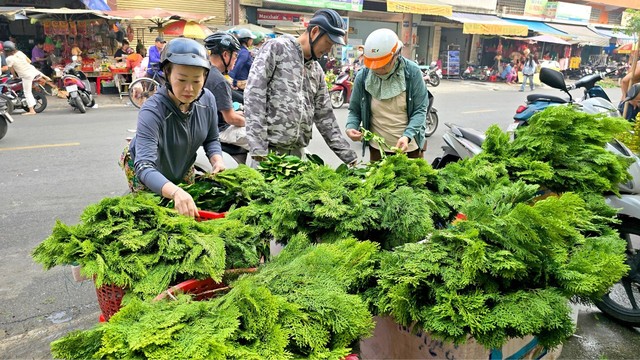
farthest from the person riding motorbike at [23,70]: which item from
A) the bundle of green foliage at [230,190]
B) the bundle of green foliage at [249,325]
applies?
the bundle of green foliage at [249,325]

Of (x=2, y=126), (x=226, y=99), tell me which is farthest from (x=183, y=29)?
(x=226, y=99)

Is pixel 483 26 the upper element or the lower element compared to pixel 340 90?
upper

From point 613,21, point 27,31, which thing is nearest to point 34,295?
point 27,31

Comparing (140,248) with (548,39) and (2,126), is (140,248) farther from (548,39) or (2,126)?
(548,39)

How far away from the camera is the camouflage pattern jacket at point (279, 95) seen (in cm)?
284

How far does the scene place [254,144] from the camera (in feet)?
9.34

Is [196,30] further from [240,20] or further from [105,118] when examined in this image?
[105,118]

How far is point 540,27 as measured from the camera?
2755 centimetres

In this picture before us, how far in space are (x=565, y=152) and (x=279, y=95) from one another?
167 cm

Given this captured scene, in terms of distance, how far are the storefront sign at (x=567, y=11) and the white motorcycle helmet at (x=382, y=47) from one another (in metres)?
31.2

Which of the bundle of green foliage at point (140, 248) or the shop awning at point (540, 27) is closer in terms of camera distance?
the bundle of green foliage at point (140, 248)

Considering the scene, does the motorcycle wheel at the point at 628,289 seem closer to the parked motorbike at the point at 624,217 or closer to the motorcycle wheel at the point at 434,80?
the parked motorbike at the point at 624,217

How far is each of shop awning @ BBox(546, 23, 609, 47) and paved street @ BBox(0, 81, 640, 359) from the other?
66.7ft

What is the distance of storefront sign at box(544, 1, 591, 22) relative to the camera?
29.4 m
